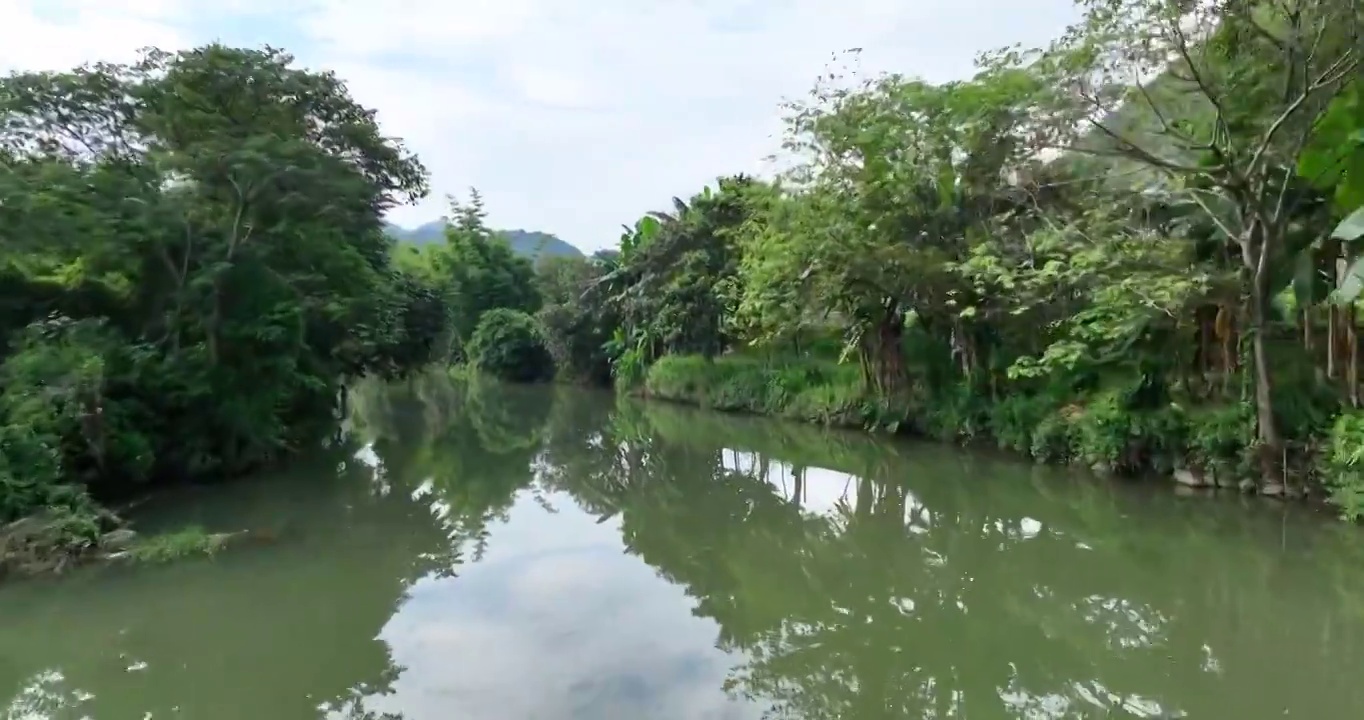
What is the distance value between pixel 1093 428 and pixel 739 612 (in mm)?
6607

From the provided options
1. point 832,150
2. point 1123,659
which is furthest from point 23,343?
point 832,150

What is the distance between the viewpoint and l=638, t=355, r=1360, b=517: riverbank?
9.57 m

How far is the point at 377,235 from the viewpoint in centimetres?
1523

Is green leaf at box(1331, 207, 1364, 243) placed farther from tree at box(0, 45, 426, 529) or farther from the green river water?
tree at box(0, 45, 426, 529)

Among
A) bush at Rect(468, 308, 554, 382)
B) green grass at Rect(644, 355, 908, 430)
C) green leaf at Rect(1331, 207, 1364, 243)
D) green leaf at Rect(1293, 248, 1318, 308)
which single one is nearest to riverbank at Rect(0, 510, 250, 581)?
green leaf at Rect(1331, 207, 1364, 243)

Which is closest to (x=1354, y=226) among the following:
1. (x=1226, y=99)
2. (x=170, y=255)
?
→ (x=1226, y=99)

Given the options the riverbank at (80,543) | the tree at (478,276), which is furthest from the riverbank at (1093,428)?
the tree at (478,276)

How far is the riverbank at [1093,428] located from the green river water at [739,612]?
14.2 inches

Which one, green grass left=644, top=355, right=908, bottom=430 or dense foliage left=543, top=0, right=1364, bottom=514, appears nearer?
dense foliage left=543, top=0, right=1364, bottom=514

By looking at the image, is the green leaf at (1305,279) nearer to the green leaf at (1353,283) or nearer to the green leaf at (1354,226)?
the green leaf at (1353,283)

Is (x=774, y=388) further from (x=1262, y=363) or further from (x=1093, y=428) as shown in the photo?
(x=1262, y=363)

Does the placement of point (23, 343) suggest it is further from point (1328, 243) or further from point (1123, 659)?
point (1328, 243)

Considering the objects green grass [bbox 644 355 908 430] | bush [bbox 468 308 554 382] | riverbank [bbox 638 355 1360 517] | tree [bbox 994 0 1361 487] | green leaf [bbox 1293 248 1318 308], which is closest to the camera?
tree [bbox 994 0 1361 487]

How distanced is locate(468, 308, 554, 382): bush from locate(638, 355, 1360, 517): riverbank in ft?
49.3
